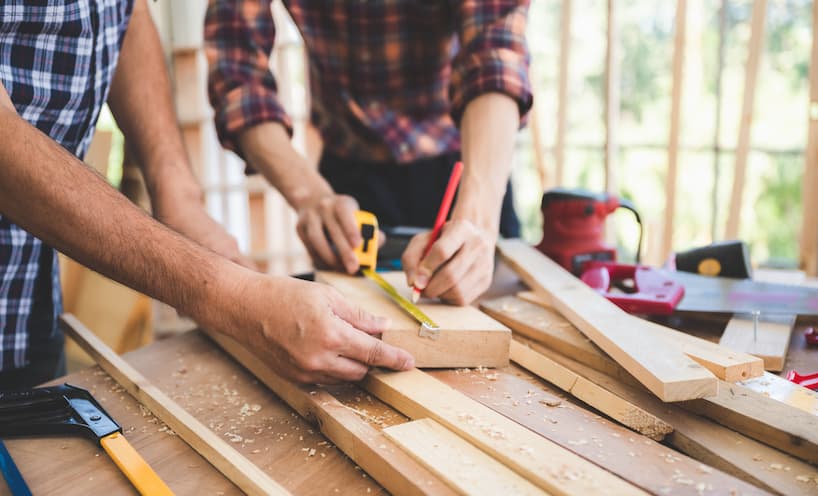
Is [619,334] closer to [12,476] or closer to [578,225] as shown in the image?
[578,225]

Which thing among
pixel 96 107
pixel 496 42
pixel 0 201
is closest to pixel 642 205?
pixel 496 42

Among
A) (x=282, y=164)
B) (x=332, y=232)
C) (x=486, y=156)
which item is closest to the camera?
(x=332, y=232)

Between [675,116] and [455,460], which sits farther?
[675,116]

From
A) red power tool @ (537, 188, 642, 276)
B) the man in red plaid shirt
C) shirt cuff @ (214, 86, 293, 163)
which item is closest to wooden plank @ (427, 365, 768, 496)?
the man in red plaid shirt

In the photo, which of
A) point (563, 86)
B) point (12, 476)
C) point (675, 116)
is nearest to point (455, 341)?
point (12, 476)

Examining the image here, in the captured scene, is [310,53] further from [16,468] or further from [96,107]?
[16,468]

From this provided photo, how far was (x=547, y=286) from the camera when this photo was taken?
136 centimetres

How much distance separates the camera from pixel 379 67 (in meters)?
1.90

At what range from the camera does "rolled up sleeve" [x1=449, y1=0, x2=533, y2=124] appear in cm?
166

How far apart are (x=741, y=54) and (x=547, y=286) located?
13.7ft

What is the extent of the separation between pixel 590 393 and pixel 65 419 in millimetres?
769

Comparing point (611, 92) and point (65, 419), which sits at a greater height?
point (611, 92)

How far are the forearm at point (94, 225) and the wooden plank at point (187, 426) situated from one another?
5.8 inches

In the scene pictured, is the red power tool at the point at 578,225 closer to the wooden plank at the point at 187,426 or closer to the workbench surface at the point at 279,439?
the workbench surface at the point at 279,439
